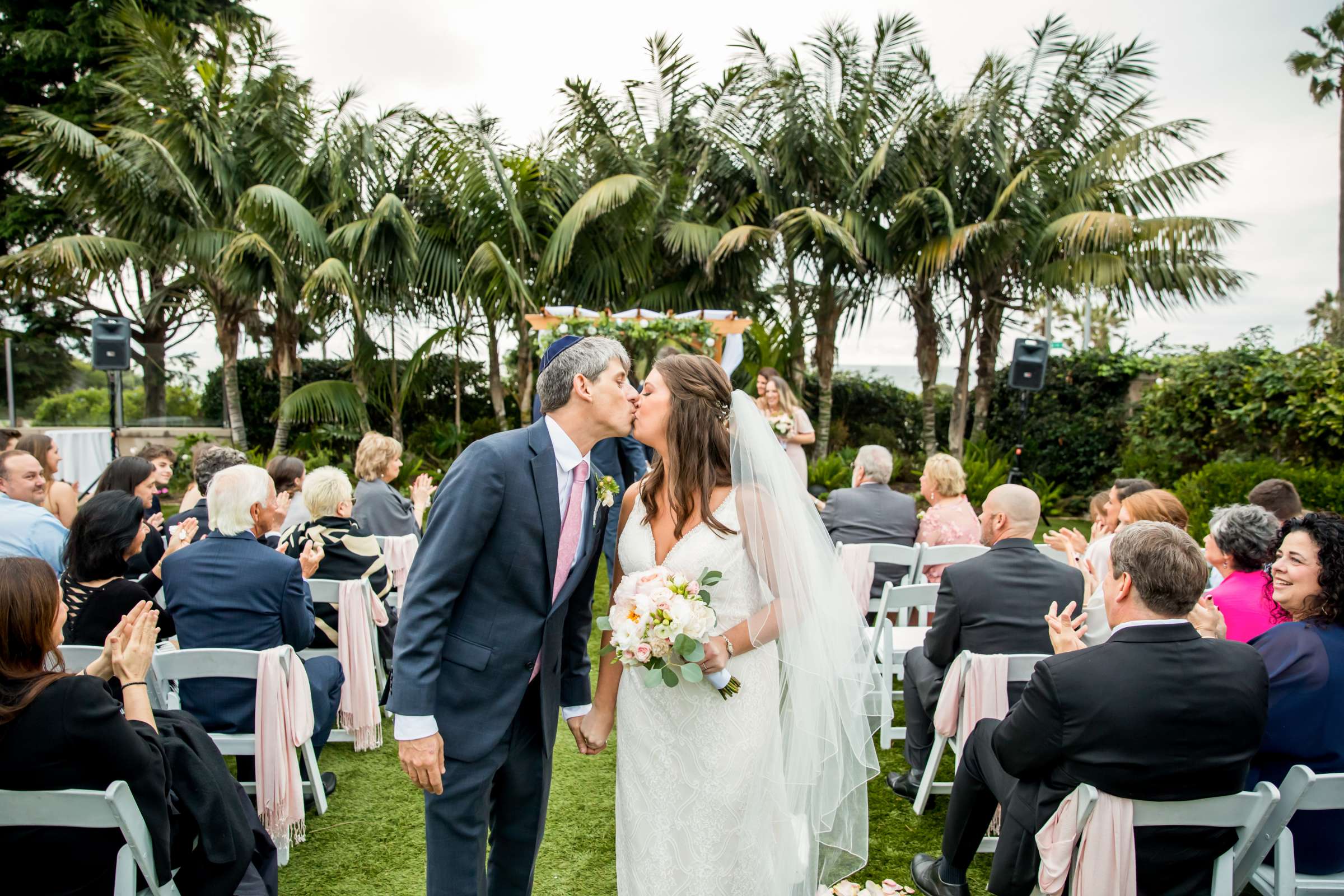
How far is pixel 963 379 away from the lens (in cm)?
1432

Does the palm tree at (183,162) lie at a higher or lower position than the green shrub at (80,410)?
higher

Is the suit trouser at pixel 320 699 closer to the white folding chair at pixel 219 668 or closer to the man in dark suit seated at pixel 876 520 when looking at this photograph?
the white folding chair at pixel 219 668

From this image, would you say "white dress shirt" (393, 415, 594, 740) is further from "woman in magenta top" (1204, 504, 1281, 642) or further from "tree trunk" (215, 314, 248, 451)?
"tree trunk" (215, 314, 248, 451)

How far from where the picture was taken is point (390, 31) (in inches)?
519

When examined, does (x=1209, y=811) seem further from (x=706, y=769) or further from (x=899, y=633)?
(x=899, y=633)

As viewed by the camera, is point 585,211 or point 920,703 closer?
point 920,703

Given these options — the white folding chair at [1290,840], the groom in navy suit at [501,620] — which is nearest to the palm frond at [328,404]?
the groom in navy suit at [501,620]

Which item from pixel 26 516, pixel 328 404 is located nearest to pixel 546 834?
pixel 26 516

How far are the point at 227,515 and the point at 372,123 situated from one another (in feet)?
39.1

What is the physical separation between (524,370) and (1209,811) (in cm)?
1259

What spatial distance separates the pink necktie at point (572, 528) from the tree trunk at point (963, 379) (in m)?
12.5

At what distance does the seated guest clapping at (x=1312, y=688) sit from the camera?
2615 millimetres

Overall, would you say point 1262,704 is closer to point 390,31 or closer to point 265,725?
point 265,725

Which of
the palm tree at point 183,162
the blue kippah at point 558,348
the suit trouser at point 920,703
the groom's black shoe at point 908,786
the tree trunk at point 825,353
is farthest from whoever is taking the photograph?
the tree trunk at point 825,353
